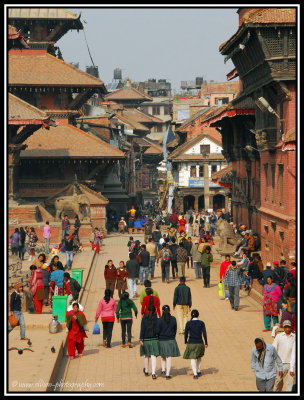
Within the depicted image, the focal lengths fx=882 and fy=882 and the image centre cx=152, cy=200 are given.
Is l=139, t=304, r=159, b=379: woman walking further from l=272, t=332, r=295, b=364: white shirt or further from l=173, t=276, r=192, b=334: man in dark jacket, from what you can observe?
l=173, t=276, r=192, b=334: man in dark jacket

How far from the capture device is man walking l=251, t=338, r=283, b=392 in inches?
572

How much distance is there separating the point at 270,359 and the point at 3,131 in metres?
6.21

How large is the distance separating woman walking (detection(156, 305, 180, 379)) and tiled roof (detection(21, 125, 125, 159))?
124 feet

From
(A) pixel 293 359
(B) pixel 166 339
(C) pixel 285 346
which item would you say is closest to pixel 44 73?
(B) pixel 166 339

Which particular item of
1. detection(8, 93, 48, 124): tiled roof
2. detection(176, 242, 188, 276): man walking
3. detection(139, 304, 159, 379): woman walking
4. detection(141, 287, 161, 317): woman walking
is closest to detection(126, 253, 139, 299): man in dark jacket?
detection(176, 242, 188, 276): man walking

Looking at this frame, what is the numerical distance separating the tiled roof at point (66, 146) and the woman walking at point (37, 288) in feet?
101

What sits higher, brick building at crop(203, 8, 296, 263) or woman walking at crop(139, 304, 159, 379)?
brick building at crop(203, 8, 296, 263)

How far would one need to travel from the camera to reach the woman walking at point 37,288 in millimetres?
23641

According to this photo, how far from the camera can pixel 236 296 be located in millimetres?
24688

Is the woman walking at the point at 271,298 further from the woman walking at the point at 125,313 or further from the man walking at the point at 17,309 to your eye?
the man walking at the point at 17,309

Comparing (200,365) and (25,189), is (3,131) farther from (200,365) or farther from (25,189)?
(25,189)

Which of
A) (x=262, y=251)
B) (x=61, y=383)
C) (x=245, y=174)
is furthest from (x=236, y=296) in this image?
(x=245, y=174)

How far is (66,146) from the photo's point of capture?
A: 56.2m

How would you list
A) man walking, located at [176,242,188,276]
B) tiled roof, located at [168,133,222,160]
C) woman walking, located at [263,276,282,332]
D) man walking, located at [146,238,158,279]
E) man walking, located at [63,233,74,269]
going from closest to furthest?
woman walking, located at [263,276,282,332], man walking, located at [176,242,188,276], man walking, located at [146,238,158,279], man walking, located at [63,233,74,269], tiled roof, located at [168,133,222,160]
